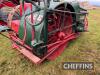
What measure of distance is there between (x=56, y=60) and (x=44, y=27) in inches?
34.6

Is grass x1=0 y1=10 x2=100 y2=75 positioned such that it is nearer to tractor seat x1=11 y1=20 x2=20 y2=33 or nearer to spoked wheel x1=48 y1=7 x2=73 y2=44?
spoked wheel x1=48 y1=7 x2=73 y2=44

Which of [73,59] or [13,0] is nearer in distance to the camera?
[73,59]

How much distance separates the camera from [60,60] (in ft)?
13.5

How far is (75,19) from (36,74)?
156 centimetres

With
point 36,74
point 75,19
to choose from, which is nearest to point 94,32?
point 75,19

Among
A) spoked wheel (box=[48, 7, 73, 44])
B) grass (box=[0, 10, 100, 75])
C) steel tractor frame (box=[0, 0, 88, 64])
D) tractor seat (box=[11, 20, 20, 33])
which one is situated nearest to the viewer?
steel tractor frame (box=[0, 0, 88, 64])

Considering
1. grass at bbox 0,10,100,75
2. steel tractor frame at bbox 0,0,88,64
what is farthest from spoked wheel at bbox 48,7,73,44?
grass at bbox 0,10,100,75

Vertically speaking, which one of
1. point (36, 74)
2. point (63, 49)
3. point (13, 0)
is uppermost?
point (13, 0)

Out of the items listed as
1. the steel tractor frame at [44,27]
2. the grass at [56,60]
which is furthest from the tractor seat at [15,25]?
the grass at [56,60]

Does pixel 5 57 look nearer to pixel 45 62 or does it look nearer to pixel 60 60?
pixel 45 62

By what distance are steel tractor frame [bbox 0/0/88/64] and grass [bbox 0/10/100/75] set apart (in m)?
0.20

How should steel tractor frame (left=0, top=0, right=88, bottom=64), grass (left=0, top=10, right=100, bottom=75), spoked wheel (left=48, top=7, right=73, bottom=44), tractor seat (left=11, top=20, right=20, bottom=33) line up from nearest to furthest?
steel tractor frame (left=0, top=0, right=88, bottom=64) < grass (left=0, top=10, right=100, bottom=75) < spoked wheel (left=48, top=7, right=73, bottom=44) < tractor seat (left=11, top=20, right=20, bottom=33)

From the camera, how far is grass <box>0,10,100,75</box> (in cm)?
381

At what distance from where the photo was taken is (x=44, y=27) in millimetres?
3578
